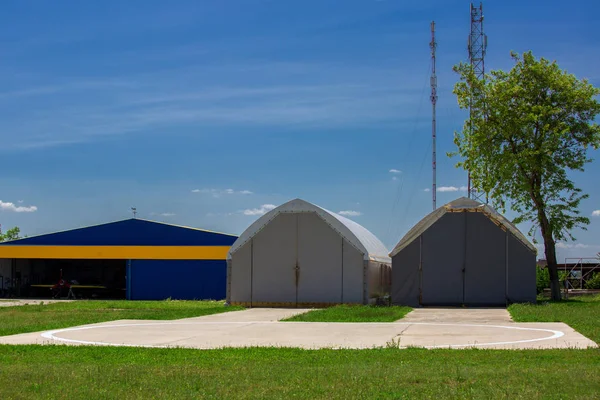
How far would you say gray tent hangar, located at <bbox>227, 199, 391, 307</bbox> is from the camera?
30.7m

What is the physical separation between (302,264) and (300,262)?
12 centimetres

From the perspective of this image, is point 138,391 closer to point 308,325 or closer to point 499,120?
point 308,325

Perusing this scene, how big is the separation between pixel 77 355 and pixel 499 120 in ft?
76.6

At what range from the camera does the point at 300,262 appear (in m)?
31.4

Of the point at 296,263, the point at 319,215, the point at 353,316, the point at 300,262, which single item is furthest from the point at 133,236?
the point at 353,316

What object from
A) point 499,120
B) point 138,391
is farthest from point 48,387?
point 499,120

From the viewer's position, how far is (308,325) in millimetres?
20500

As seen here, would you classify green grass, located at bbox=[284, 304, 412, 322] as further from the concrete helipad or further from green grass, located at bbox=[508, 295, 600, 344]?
green grass, located at bbox=[508, 295, 600, 344]

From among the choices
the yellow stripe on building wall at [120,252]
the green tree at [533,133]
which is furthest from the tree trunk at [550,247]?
the yellow stripe on building wall at [120,252]

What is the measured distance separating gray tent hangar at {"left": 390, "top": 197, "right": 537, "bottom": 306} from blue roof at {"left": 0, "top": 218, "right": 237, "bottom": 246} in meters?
12.5

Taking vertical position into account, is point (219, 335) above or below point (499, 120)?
below

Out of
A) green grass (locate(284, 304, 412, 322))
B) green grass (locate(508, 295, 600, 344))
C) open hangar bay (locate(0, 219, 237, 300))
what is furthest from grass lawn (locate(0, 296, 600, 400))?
open hangar bay (locate(0, 219, 237, 300))

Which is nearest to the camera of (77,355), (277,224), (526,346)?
(77,355)

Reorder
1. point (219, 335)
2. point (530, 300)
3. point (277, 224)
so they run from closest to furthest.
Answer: point (219, 335)
point (530, 300)
point (277, 224)
